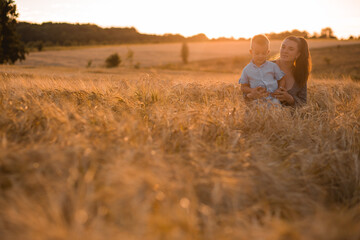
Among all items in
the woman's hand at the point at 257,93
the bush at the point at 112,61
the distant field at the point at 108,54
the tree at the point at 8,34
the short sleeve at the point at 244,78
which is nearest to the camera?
the woman's hand at the point at 257,93

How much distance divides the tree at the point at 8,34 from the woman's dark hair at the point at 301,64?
2104 cm

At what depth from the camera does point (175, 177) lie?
156cm

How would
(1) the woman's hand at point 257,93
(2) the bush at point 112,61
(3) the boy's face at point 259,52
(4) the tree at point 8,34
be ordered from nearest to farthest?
1. (1) the woman's hand at point 257,93
2. (3) the boy's face at point 259,52
3. (4) the tree at point 8,34
4. (2) the bush at point 112,61

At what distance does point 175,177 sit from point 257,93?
97.1 inches

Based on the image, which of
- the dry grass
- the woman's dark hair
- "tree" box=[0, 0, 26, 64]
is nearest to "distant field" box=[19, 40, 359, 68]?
"tree" box=[0, 0, 26, 64]

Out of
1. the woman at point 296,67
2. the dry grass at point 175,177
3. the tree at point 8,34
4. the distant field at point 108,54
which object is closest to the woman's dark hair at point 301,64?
the woman at point 296,67

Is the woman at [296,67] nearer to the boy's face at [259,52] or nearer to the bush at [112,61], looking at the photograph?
the boy's face at [259,52]

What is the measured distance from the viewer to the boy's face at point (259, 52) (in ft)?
12.3

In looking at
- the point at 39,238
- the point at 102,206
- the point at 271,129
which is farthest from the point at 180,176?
the point at 271,129

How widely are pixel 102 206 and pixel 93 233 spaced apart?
0.68ft

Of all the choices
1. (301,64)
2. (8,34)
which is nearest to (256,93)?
(301,64)

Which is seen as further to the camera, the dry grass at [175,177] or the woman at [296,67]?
the woman at [296,67]

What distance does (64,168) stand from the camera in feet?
4.77

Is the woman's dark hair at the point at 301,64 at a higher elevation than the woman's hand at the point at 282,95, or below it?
higher
